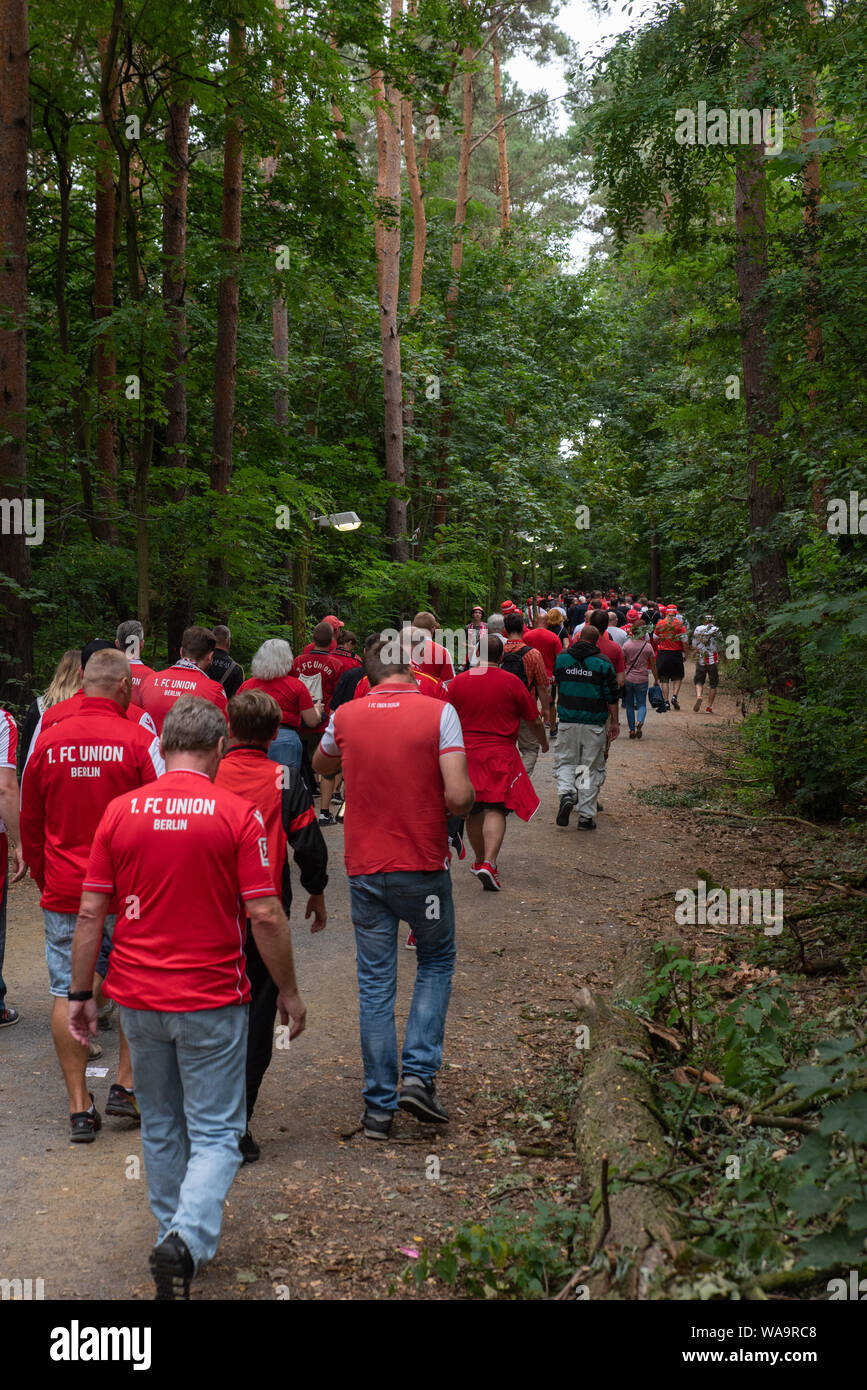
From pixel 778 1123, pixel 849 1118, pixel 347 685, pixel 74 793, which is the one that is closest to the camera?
pixel 849 1118

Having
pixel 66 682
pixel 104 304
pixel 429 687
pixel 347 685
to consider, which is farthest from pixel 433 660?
pixel 104 304

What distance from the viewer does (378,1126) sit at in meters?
5.33

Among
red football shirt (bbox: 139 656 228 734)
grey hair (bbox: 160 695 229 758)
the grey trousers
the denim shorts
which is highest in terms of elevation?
red football shirt (bbox: 139 656 228 734)

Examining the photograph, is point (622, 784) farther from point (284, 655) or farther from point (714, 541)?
point (284, 655)

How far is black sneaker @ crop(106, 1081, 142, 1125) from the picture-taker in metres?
5.45

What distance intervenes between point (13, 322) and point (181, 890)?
9.03m

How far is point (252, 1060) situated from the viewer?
201 inches

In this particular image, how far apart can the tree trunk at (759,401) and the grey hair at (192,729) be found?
7.99 m

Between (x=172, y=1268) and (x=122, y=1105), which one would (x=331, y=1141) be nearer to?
(x=122, y=1105)

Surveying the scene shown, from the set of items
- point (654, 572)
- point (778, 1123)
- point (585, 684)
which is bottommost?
point (778, 1123)

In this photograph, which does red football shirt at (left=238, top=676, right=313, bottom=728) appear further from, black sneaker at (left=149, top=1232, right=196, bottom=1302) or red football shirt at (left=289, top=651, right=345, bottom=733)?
black sneaker at (left=149, top=1232, right=196, bottom=1302)

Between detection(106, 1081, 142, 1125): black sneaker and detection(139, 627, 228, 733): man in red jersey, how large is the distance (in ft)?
11.5

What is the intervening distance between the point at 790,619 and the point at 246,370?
705 inches

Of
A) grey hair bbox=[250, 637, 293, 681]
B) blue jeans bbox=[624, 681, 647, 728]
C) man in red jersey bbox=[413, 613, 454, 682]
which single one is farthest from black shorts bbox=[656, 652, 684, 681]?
grey hair bbox=[250, 637, 293, 681]
